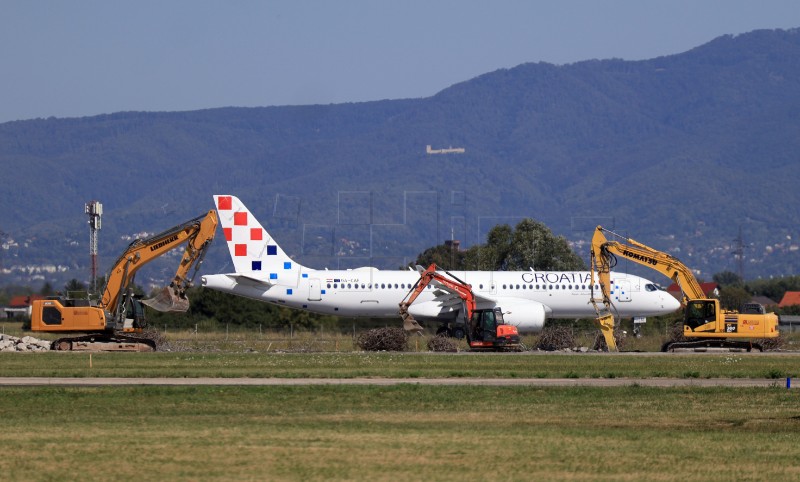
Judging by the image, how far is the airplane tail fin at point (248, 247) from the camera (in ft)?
196

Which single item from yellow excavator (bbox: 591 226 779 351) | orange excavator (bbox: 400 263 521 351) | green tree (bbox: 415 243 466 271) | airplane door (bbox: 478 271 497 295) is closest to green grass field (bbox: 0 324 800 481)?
orange excavator (bbox: 400 263 521 351)

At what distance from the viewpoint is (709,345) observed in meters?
50.7

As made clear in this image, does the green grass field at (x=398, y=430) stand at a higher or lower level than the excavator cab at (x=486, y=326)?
lower

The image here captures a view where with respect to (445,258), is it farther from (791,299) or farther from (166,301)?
(166,301)

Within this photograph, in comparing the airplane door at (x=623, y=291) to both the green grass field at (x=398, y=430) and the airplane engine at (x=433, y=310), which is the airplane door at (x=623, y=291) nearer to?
the airplane engine at (x=433, y=310)

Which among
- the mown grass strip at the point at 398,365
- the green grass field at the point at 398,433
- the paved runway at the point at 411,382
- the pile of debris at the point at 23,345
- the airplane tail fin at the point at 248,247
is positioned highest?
the airplane tail fin at the point at 248,247

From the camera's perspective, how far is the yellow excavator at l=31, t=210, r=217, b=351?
160 feet

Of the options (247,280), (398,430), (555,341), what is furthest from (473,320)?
(398,430)

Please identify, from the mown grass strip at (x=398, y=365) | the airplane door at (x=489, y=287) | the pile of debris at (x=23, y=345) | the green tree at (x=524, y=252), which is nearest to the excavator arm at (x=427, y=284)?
the airplane door at (x=489, y=287)

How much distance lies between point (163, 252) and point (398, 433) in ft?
97.1

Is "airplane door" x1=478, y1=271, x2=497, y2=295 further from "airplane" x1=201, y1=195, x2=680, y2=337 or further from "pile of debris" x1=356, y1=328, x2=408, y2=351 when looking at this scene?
"pile of debris" x1=356, y1=328, x2=408, y2=351

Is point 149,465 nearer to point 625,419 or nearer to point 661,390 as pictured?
point 625,419

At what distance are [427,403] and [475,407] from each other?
4.10 feet

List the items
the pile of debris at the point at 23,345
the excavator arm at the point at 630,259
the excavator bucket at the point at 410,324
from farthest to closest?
the excavator bucket at the point at 410,324
the excavator arm at the point at 630,259
the pile of debris at the point at 23,345
